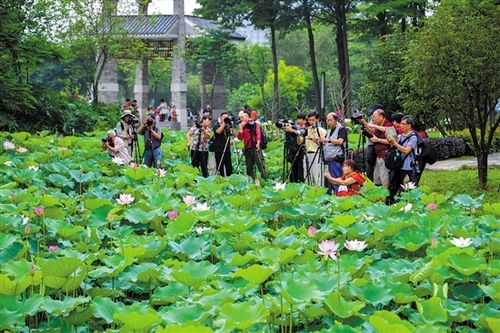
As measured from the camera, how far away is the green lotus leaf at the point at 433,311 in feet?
8.20

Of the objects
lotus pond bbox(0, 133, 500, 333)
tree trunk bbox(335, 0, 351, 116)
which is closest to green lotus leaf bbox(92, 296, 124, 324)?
lotus pond bbox(0, 133, 500, 333)

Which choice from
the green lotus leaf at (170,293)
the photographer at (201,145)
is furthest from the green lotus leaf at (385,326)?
the photographer at (201,145)

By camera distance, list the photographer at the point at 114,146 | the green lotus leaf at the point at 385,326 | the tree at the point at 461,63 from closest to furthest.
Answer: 1. the green lotus leaf at the point at 385,326
2. the photographer at the point at 114,146
3. the tree at the point at 461,63

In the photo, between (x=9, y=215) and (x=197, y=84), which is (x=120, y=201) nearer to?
(x=9, y=215)

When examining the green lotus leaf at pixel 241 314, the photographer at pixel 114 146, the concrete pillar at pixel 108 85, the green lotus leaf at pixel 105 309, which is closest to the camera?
the green lotus leaf at pixel 241 314

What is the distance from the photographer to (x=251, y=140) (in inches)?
405

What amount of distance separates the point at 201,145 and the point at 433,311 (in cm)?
827

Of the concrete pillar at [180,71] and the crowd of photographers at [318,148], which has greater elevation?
the concrete pillar at [180,71]

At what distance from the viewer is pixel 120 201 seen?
4.70 meters

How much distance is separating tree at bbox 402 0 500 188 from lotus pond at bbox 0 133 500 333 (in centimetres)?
630

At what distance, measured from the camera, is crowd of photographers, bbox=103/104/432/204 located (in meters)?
8.09

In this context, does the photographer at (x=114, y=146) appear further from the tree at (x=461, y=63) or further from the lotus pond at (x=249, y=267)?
the tree at (x=461, y=63)

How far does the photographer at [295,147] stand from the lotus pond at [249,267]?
461 cm

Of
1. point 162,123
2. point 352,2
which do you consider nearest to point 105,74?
point 162,123
